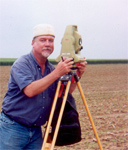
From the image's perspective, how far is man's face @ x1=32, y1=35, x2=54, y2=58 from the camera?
251 centimetres

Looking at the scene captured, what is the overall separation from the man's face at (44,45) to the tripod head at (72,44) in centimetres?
11

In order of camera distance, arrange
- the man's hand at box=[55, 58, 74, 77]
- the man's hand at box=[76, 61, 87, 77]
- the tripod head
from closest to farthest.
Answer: the man's hand at box=[55, 58, 74, 77], the tripod head, the man's hand at box=[76, 61, 87, 77]

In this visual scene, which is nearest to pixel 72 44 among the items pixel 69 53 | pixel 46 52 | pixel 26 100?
pixel 69 53

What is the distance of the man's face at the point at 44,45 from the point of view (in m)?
2.51

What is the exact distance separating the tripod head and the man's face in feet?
0.37

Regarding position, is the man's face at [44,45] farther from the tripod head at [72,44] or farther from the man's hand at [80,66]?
the man's hand at [80,66]

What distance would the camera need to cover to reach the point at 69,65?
7.82ft

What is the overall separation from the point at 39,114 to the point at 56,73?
518 millimetres

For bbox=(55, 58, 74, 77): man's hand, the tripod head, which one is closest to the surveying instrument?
the tripod head

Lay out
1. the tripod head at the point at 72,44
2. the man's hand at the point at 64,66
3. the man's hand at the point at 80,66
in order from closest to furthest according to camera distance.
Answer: the man's hand at the point at 64,66 < the tripod head at the point at 72,44 < the man's hand at the point at 80,66

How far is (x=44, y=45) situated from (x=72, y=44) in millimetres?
260

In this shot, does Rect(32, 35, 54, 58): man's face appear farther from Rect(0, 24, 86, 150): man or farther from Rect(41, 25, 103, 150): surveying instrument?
Rect(41, 25, 103, 150): surveying instrument

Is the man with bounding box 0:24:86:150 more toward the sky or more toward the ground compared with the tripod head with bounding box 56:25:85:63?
more toward the ground

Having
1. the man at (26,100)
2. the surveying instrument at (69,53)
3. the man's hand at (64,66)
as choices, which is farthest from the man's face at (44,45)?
the man's hand at (64,66)
